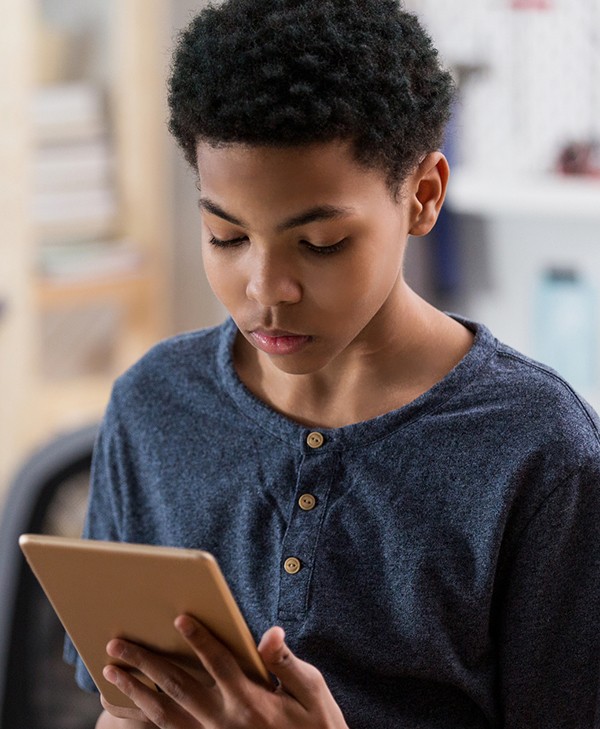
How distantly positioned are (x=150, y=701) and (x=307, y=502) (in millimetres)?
199

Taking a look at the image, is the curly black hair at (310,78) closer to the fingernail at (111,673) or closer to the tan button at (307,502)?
the tan button at (307,502)

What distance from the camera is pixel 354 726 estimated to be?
97 centimetres

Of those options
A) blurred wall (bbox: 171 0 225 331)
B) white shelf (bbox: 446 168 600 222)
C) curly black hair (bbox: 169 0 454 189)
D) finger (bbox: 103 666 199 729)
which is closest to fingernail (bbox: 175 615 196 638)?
finger (bbox: 103 666 199 729)

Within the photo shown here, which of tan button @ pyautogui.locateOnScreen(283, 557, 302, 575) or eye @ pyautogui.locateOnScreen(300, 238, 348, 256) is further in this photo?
tan button @ pyautogui.locateOnScreen(283, 557, 302, 575)

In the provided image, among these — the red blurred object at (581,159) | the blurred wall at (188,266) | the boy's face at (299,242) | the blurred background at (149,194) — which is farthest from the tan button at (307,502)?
the blurred wall at (188,266)

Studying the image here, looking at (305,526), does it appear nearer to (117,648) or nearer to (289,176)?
(117,648)

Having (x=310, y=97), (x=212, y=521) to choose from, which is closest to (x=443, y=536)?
(x=212, y=521)

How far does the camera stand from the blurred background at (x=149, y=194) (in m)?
2.59

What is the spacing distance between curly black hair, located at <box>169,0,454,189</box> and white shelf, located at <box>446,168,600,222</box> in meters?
1.68

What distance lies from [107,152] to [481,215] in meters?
0.90

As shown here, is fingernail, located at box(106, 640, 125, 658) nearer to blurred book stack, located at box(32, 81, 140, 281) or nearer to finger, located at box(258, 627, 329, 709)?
finger, located at box(258, 627, 329, 709)

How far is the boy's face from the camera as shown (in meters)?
0.82

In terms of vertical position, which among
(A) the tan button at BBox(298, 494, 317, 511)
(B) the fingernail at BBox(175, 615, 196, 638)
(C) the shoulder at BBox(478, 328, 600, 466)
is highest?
(C) the shoulder at BBox(478, 328, 600, 466)

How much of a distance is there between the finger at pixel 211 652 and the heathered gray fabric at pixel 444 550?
0.11 metres
